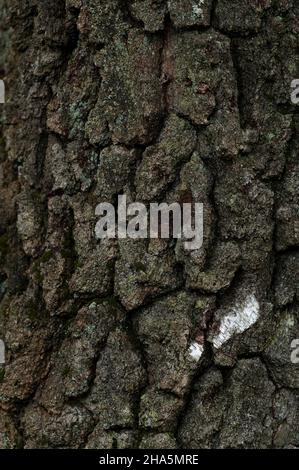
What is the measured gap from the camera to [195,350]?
2.31 m

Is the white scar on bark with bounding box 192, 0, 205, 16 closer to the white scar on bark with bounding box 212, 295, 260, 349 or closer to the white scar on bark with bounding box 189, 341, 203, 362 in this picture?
the white scar on bark with bounding box 212, 295, 260, 349

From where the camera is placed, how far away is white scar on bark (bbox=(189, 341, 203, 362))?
231 centimetres

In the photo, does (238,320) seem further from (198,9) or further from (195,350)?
(198,9)

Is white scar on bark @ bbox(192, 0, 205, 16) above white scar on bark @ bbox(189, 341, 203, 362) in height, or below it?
above

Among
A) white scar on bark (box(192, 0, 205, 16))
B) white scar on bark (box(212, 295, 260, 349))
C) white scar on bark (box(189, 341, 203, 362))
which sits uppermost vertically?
white scar on bark (box(192, 0, 205, 16))

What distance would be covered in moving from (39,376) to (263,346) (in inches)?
27.3

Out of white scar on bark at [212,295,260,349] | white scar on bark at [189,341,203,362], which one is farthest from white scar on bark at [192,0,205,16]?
white scar on bark at [189,341,203,362]

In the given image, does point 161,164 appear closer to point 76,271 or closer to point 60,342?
point 76,271

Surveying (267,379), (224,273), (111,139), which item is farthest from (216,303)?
(111,139)

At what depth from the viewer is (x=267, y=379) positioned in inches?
92.1

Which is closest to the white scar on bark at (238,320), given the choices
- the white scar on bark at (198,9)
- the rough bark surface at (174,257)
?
the rough bark surface at (174,257)

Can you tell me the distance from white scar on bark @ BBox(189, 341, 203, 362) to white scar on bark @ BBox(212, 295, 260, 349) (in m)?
0.04

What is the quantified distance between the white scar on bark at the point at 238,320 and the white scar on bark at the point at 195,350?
45mm

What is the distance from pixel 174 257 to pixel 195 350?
0.92 ft
